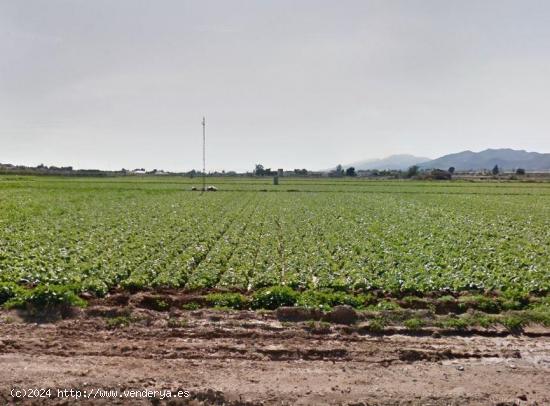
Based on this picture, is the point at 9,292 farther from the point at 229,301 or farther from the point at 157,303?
the point at 229,301

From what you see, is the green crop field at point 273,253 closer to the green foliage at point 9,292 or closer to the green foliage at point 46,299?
the green foliage at point 9,292

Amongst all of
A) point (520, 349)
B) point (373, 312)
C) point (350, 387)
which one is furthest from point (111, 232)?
point (520, 349)

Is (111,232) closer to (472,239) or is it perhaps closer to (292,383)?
(292,383)

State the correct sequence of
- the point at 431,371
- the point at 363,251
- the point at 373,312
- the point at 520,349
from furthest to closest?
the point at 363,251, the point at 373,312, the point at 520,349, the point at 431,371

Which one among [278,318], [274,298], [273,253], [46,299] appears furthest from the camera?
[273,253]

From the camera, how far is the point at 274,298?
390 inches

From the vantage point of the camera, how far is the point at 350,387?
597 cm

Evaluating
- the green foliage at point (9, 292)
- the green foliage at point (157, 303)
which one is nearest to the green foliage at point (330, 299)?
the green foliage at point (157, 303)

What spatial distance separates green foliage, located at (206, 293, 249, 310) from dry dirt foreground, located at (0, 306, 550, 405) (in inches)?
37.0

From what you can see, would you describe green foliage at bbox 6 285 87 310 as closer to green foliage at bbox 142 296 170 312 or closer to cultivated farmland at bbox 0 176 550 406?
cultivated farmland at bbox 0 176 550 406

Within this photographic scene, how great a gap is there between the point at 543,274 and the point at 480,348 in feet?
23.1

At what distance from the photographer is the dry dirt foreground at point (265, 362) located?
577cm

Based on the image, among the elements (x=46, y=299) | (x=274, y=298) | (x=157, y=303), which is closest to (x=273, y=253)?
(x=274, y=298)

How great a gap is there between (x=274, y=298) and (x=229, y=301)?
1201mm
